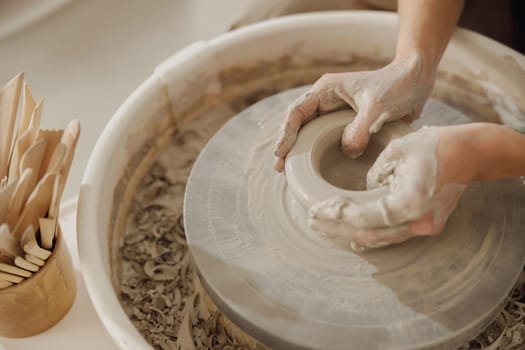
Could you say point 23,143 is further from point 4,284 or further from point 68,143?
point 4,284

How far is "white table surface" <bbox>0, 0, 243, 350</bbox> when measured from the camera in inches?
104

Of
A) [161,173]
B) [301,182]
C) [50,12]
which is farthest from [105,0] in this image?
[301,182]

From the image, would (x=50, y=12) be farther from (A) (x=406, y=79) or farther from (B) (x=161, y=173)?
(A) (x=406, y=79)

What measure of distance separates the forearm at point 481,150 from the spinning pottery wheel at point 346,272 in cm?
13

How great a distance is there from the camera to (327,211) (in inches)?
47.3

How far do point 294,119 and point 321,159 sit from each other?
4.4 inches

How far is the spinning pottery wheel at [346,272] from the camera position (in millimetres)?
1237

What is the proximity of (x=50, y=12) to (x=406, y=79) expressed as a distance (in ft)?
7.23

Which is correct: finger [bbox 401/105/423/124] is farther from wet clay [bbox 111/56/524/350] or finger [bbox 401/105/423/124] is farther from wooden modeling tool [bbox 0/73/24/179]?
wooden modeling tool [bbox 0/73/24/179]

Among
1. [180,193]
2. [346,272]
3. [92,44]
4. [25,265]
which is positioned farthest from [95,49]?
[346,272]

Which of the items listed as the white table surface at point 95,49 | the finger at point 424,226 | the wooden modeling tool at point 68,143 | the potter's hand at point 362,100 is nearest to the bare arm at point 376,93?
the potter's hand at point 362,100

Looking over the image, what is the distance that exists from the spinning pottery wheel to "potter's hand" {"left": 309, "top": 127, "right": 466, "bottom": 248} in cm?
9

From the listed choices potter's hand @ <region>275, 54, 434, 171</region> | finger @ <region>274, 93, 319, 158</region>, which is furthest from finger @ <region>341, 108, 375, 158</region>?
finger @ <region>274, 93, 319, 158</region>

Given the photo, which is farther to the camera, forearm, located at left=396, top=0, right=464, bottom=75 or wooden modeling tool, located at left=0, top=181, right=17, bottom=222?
forearm, located at left=396, top=0, right=464, bottom=75
